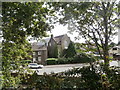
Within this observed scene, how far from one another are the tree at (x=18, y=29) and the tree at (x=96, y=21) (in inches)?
10.9

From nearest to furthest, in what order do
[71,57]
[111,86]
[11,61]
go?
[111,86], [11,61], [71,57]

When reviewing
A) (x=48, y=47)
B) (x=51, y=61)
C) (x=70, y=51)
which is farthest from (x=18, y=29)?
(x=70, y=51)

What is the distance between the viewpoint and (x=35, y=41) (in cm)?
169

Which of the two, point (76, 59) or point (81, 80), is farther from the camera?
point (76, 59)

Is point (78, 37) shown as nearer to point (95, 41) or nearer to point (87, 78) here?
point (95, 41)

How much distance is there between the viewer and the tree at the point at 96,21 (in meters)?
1.54

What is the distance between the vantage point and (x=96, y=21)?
1.61m

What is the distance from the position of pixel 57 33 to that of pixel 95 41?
0.46 m

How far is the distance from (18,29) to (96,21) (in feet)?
2.88

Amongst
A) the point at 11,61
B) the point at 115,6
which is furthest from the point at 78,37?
the point at 11,61

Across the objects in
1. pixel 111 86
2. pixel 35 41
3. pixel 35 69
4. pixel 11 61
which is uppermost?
pixel 35 41

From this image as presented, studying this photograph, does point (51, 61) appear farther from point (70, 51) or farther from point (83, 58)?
point (83, 58)

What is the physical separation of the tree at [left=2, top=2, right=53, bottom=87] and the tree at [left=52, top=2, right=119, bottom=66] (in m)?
0.28

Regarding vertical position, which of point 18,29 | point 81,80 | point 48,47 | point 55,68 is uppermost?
point 18,29
